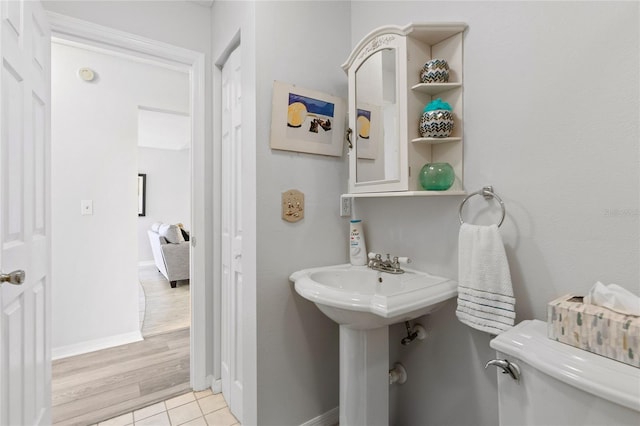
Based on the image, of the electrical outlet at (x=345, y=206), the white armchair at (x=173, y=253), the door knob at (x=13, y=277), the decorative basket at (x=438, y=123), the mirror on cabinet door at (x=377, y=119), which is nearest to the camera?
the door knob at (x=13, y=277)

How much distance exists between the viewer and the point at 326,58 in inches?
61.9

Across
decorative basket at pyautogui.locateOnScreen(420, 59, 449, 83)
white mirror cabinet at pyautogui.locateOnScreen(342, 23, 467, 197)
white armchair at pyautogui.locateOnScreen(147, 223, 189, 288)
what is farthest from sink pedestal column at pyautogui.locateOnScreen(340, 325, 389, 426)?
white armchair at pyautogui.locateOnScreen(147, 223, 189, 288)

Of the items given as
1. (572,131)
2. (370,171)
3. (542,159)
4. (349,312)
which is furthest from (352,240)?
(572,131)

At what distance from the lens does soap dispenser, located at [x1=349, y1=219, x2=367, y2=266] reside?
1.56m

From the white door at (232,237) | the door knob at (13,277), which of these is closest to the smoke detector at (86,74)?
the white door at (232,237)

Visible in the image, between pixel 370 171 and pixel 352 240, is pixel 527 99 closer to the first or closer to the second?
pixel 370 171

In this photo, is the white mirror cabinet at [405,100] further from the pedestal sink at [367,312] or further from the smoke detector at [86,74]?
the smoke detector at [86,74]

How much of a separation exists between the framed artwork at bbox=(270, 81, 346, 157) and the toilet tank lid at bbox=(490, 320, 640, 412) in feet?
3.62

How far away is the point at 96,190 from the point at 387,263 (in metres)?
2.42

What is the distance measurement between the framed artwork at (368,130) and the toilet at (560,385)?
91cm

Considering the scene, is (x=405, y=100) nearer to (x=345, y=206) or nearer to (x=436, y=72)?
(x=436, y=72)

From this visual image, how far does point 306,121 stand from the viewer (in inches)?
58.0

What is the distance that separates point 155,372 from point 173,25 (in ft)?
7.59

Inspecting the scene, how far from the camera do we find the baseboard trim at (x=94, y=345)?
2322 millimetres
